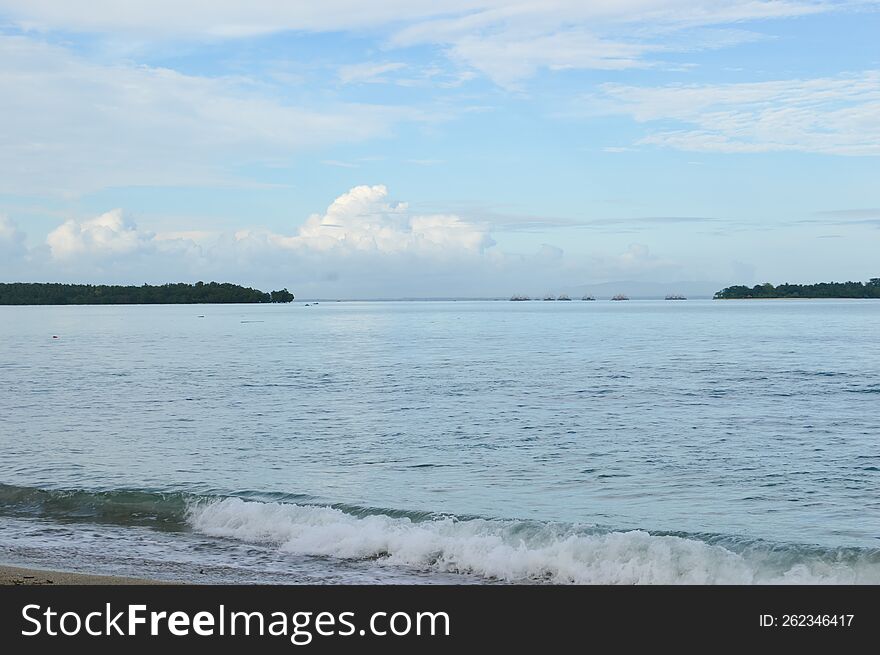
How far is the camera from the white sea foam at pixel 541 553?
13508 millimetres

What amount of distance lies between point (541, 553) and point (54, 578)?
7340 mm

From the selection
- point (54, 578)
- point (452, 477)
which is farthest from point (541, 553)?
point (54, 578)

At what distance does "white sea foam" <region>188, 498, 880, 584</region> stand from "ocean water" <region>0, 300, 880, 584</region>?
0.04m

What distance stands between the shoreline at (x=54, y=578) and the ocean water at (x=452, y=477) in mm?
570

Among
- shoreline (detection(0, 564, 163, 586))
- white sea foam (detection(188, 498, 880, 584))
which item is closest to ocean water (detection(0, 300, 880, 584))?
white sea foam (detection(188, 498, 880, 584))

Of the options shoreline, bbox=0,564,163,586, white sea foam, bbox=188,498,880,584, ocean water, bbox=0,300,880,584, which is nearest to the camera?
shoreline, bbox=0,564,163,586

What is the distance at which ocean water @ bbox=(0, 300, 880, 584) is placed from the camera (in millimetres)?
14000

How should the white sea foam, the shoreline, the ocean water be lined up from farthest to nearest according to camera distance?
the ocean water
the white sea foam
the shoreline

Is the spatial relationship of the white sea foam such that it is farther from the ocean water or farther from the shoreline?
the shoreline

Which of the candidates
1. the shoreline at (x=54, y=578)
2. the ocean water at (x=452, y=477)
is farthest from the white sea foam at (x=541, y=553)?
the shoreline at (x=54, y=578)

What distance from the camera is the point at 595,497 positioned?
1812 centimetres

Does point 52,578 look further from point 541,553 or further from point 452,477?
point 452,477

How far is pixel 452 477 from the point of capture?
20.5 m

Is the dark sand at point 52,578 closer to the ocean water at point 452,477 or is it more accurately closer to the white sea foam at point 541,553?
the ocean water at point 452,477
